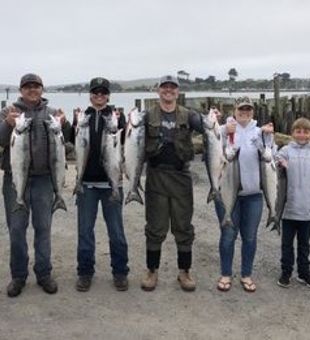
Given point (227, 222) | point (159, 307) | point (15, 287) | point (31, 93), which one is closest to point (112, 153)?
point (31, 93)

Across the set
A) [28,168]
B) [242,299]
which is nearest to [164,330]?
[242,299]

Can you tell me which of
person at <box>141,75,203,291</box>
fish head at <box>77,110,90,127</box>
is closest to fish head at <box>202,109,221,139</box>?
person at <box>141,75,203,291</box>

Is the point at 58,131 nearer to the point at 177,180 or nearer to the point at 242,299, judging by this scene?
the point at 177,180

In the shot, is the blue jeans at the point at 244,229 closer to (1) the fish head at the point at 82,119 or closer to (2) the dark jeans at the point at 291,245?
(2) the dark jeans at the point at 291,245

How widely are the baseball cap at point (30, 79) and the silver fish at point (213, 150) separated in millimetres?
1908

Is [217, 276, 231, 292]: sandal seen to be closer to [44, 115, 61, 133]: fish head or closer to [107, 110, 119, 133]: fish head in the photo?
[107, 110, 119, 133]: fish head

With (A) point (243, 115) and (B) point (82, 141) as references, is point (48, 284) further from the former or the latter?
(A) point (243, 115)

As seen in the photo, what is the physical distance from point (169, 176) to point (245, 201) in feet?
3.12

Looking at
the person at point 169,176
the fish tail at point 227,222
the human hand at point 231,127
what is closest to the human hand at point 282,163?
the human hand at point 231,127

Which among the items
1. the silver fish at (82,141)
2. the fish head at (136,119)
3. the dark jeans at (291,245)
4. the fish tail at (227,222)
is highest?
the fish head at (136,119)

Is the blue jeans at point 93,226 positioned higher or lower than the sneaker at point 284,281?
higher

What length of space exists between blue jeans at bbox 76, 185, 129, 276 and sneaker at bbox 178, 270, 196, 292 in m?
0.67

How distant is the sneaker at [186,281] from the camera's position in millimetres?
7570

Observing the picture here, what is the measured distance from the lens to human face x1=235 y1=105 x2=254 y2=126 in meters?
7.42
